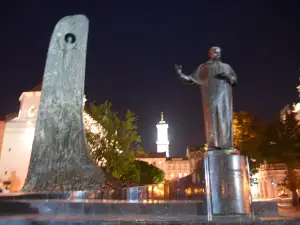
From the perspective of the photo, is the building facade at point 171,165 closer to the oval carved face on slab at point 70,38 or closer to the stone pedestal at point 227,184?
the oval carved face on slab at point 70,38

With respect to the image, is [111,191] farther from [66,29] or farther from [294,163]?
[294,163]

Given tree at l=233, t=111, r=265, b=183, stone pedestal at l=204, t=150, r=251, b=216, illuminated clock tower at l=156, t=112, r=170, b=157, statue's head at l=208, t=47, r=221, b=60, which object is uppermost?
illuminated clock tower at l=156, t=112, r=170, b=157

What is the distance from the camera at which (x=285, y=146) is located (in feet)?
84.1

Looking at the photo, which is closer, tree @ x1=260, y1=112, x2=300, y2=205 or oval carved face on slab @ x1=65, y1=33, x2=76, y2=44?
oval carved face on slab @ x1=65, y1=33, x2=76, y2=44

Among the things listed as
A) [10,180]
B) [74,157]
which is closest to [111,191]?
[74,157]

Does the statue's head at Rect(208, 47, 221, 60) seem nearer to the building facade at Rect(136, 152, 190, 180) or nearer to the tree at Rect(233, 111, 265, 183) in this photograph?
the tree at Rect(233, 111, 265, 183)

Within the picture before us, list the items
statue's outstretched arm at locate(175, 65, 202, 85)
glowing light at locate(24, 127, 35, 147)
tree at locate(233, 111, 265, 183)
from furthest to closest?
glowing light at locate(24, 127, 35, 147)
tree at locate(233, 111, 265, 183)
statue's outstretched arm at locate(175, 65, 202, 85)

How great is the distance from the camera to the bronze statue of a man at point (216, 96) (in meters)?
7.08

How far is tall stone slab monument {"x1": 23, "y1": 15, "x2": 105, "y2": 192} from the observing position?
488 inches

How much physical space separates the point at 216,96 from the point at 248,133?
20.2 meters

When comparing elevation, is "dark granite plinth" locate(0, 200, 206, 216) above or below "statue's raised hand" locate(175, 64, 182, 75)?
below

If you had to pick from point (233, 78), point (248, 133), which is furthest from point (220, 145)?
point (248, 133)

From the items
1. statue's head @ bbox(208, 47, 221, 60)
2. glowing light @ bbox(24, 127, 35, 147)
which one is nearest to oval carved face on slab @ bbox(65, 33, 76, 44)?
statue's head @ bbox(208, 47, 221, 60)

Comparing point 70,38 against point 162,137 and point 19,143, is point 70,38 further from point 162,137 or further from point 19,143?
point 162,137
